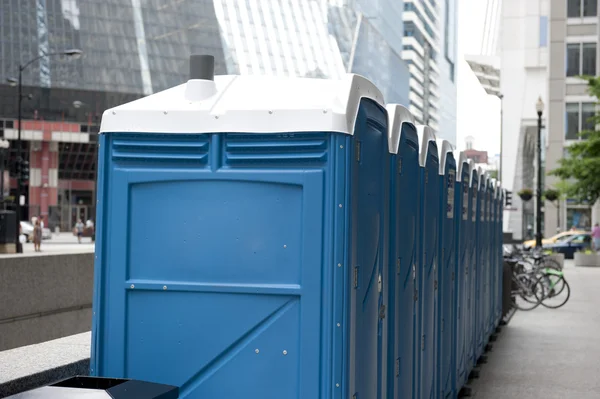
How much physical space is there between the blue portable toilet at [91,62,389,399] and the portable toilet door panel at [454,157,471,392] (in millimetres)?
4357

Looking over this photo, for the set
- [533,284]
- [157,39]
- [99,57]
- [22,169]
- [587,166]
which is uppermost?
[157,39]

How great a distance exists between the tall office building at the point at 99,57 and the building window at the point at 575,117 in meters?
27.9

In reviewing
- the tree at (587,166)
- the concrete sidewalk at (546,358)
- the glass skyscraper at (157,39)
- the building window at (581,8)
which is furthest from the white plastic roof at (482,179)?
the glass skyscraper at (157,39)

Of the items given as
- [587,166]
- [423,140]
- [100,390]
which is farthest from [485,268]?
[587,166]

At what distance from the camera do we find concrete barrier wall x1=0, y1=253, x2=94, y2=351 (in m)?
10.7

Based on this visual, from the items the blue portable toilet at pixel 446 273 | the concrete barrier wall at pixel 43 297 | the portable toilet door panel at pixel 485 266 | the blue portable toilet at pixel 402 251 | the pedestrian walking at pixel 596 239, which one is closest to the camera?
the blue portable toilet at pixel 402 251

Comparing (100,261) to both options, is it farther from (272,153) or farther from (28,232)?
(28,232)

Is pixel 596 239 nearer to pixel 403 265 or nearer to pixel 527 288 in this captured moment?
pixel 527 288

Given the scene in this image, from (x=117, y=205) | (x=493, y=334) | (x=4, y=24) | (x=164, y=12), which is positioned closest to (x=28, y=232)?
(x=4, y=24)

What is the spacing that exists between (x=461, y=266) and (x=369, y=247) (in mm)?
4772

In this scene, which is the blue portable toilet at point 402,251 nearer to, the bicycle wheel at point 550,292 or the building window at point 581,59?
the bicycle wheel at point 550,292

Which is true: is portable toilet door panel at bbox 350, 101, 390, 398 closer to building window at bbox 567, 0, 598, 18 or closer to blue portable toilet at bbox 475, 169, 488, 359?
blue portable toilet at bbox 475, 169, 488, 359

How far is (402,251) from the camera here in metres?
5.26

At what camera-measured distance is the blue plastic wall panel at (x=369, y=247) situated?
3.89 metres
